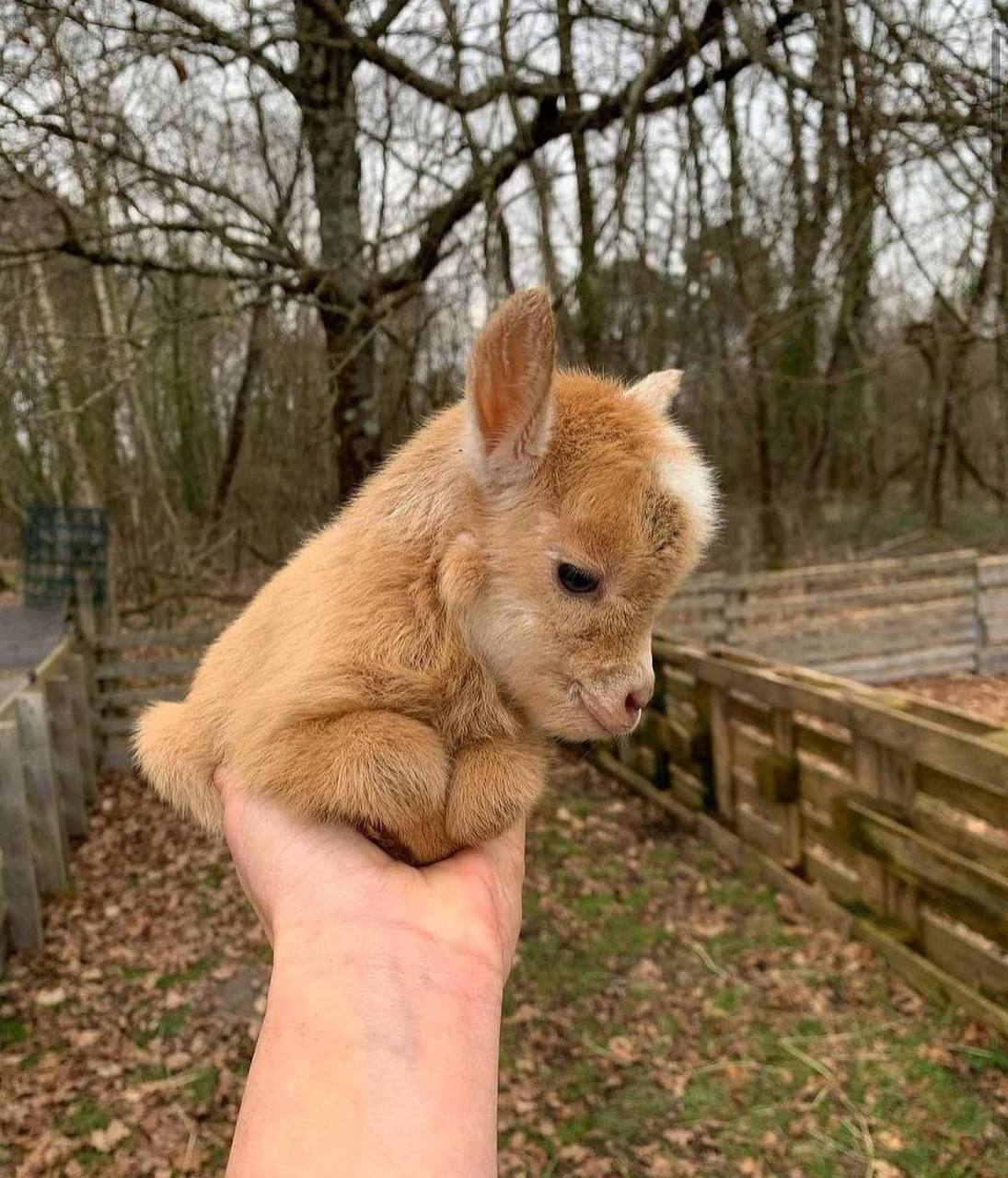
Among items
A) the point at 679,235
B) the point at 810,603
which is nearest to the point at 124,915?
the point at 810,603

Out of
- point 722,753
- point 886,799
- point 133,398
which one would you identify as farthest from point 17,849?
point 133,398

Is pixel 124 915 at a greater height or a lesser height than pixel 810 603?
lesser

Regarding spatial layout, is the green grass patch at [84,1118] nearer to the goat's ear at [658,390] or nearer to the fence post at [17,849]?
the fence post at [17,849]

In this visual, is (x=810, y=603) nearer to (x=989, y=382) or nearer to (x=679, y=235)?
(x=679, y=235)

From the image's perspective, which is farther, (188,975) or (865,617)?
(865,617)

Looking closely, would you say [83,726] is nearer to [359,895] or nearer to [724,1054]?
[724,1054]

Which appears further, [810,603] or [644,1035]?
[810,603]

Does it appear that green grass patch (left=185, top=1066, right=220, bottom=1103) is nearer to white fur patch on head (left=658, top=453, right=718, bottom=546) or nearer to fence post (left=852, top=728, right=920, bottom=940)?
fence post (left=852, top=728, right=920, bottom=940)

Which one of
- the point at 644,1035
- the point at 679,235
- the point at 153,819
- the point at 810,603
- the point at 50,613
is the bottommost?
the point at 644,1035
